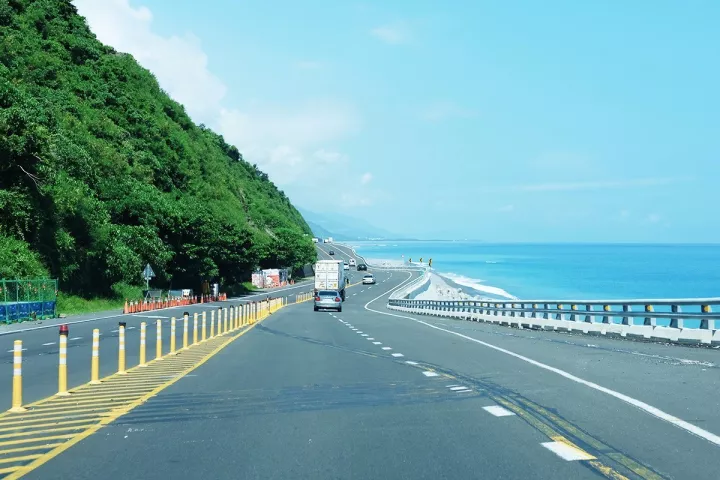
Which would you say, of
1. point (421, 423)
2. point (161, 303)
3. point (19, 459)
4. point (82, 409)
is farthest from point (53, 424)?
point (161, 303)

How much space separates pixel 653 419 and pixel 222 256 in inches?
2929

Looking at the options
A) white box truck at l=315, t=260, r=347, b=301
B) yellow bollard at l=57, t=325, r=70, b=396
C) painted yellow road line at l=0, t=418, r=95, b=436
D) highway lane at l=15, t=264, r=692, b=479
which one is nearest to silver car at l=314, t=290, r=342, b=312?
white box truck at l=315, t=260, r=347, b=301

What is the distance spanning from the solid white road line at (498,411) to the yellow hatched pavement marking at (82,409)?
15.2 feet

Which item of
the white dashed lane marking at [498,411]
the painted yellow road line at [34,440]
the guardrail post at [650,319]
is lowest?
the painted yellow road line at [34,440]

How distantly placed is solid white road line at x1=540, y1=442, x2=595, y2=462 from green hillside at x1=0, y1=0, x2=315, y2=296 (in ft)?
125

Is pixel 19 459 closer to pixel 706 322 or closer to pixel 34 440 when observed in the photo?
pixel 34 440

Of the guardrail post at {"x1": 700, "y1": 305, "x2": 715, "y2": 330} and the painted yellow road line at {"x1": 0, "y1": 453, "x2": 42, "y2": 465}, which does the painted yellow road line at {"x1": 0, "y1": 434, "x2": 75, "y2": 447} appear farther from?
the guardrail post at {"x1": 700, "y1": 305, "x2": 715, "y2": 330}

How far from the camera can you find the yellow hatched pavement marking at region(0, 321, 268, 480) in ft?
27.2

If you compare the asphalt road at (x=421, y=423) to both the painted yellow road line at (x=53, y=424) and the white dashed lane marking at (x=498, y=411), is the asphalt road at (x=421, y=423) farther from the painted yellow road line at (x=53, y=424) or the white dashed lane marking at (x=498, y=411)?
the painted yellow road line at (x=53, y=424)

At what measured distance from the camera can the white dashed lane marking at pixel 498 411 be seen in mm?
10180

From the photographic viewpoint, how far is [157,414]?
1044cm

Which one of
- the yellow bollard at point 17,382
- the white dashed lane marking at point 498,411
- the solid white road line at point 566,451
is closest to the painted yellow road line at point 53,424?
the yellow bollard at point 17,382

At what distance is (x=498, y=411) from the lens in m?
10.4

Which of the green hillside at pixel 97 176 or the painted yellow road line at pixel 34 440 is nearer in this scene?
the painted yellow road line at pixel 34 440
